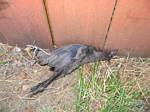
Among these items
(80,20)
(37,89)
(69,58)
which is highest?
(80,20)

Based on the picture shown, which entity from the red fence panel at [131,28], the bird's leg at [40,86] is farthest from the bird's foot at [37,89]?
the red fence panel at [131,28]

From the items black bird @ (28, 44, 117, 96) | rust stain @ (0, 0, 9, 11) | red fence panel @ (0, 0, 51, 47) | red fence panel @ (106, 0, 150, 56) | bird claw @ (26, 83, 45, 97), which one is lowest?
bird claw @ (26, 83, 45, 97)

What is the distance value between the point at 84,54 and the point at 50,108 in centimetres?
33

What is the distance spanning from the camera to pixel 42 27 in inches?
57.8

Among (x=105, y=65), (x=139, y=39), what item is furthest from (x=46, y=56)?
(x=139, y=39)

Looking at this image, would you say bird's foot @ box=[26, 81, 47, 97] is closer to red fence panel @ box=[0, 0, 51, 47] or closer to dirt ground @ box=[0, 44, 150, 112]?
dirt ground @ box=[0, 44, 150, 112]

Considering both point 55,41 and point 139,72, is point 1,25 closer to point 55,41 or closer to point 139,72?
point 55,41

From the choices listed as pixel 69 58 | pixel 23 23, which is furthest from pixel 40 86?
pixel 23 23

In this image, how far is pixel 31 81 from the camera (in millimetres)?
1484

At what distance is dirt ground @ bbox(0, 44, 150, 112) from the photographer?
141cm

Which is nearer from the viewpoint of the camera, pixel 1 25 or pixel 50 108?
pixel 50 108

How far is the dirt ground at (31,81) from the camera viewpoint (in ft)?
4.63

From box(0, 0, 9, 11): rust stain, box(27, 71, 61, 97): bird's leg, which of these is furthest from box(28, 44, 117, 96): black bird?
box(0, 0, 9, 11): rust stain

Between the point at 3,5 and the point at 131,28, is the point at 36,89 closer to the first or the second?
the point at 3,5
